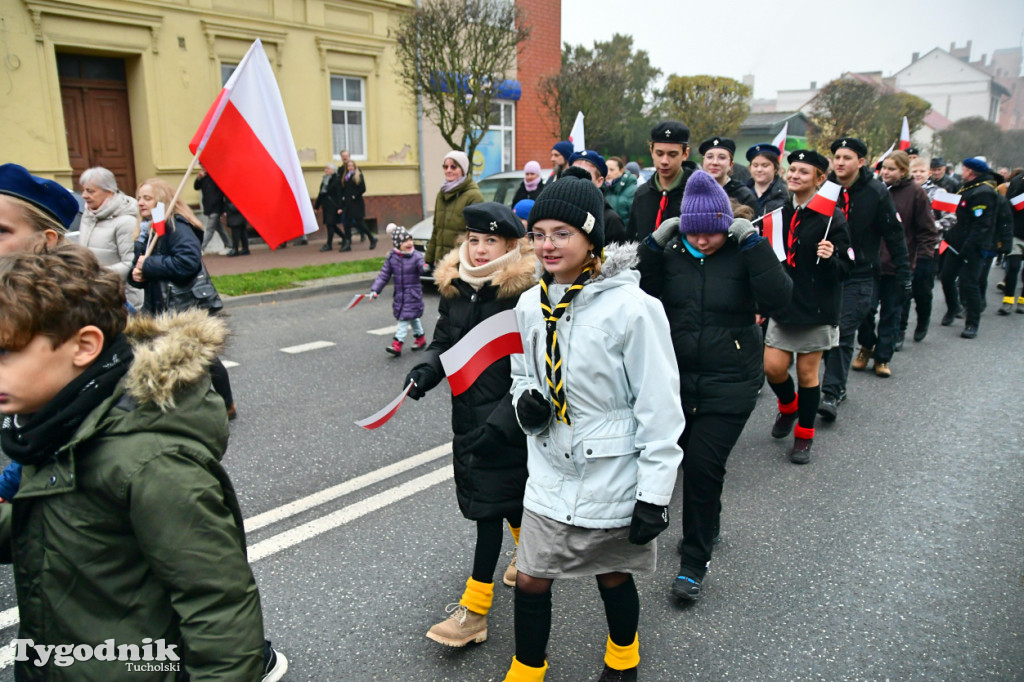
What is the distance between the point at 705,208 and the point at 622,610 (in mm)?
1723

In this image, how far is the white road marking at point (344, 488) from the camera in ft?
12.9

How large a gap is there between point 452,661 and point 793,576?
66.9 inches

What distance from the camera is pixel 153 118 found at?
13688 millimetres

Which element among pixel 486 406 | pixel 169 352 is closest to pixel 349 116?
pixel 486 406

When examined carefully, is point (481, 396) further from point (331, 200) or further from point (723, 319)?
point (331, 200)

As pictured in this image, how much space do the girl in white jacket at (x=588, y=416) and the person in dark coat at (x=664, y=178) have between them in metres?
2.47

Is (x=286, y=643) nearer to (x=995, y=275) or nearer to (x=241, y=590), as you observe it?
(x=241, y=590)

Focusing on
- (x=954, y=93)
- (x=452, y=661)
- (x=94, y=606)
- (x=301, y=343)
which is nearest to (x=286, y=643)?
(x=452, y=661)

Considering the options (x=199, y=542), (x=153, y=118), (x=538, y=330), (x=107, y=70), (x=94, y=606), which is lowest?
(x=94, y=606)

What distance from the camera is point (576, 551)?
94.2 inches

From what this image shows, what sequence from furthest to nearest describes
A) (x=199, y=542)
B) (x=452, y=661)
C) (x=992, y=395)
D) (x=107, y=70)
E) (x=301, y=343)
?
(x=107, y=70) < (x=301, y=343) < (x=992, y=395) < (x=452, y=661) < (x=199, y=542)

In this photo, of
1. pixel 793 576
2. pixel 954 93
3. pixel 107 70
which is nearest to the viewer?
pixel 793 576

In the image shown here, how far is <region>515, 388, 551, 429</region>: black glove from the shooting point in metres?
2.41

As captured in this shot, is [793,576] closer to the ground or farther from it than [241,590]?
closer to the ground
